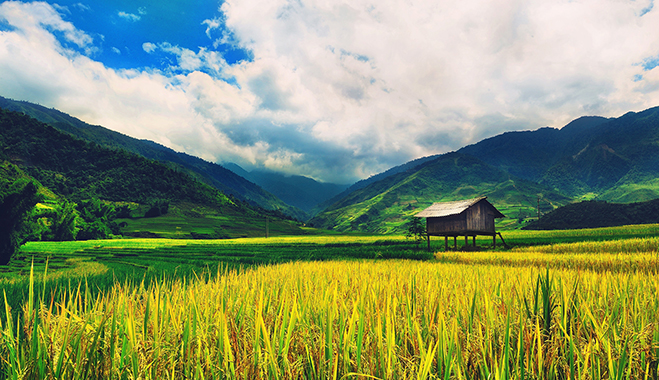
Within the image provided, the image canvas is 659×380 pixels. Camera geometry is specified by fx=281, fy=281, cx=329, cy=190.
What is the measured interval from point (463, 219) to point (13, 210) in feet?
112

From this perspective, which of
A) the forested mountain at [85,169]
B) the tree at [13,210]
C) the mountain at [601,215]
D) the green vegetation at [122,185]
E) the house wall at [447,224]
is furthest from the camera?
the forested mountain at [85,169]

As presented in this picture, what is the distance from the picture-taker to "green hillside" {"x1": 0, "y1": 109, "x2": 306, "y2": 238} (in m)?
121

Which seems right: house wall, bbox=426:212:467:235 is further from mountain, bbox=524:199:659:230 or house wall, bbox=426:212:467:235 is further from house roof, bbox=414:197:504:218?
mountain, bbox=524:199:659:230

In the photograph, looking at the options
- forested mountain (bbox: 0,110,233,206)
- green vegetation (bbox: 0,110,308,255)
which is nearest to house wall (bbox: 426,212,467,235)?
green vegetation (bbox: 0,110,308,255)

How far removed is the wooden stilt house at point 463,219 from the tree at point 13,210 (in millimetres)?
32354

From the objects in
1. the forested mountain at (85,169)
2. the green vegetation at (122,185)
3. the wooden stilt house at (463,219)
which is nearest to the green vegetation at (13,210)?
the wooden stilt house at (463,219)

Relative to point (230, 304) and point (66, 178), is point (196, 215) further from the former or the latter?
point (230, 304)

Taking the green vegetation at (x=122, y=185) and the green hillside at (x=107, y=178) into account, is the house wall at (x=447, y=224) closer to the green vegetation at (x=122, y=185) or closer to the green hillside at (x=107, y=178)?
the green vegetation at (x=122, y=185)

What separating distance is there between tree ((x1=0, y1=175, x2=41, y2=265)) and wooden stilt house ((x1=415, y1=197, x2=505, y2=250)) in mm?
32354

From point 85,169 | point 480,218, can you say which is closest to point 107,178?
point 85,169

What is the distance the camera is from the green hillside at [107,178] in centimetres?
12069

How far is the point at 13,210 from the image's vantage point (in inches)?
588

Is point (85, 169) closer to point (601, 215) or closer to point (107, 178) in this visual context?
point (107, 178)

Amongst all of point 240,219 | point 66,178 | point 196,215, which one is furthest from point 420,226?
point 66,178
